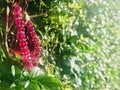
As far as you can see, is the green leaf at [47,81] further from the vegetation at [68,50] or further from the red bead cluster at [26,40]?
the red bead cluster at [26,40]

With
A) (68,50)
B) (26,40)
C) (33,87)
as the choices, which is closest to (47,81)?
(33,87)

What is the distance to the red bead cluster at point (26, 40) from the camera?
1.59 meters

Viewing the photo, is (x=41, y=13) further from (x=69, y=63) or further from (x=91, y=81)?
(x=91, y=81)

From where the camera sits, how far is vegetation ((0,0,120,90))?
4.96 ft

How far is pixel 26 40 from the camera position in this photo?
5.41ft

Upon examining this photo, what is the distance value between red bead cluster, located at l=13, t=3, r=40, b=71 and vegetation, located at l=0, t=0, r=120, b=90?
39mm

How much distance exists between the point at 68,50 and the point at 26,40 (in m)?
0.57

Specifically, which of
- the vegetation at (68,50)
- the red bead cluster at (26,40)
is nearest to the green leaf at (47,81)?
the vegetation at (68,50)

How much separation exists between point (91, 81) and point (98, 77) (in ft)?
0.44

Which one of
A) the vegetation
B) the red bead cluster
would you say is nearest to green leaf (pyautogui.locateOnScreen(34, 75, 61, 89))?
the vegetation

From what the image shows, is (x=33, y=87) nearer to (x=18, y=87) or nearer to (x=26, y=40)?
(x=18, y=87)

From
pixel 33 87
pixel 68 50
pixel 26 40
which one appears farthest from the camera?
pixel 68 50

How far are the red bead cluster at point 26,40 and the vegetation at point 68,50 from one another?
4 cm

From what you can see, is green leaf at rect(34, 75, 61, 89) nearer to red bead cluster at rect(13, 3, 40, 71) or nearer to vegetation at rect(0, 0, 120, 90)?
vegetation at rect(0, 0, 120, 90)
